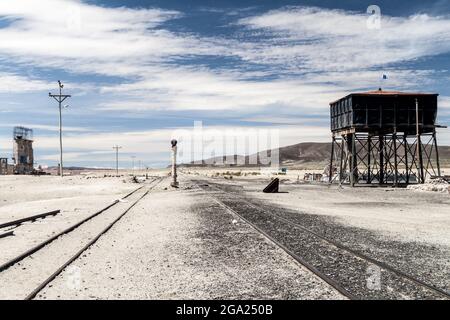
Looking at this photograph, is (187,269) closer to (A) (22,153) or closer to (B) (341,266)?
(B) (341,266)

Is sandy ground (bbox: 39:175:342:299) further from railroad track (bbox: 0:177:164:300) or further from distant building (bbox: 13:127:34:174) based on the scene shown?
distant building (bbox: 13:127:34:174)

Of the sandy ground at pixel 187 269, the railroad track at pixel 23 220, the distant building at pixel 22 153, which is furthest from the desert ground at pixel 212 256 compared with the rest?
the distant building at pixel 22 153

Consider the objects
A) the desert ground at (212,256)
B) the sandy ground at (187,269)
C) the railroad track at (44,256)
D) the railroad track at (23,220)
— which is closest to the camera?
the sandy ground at (187,269)

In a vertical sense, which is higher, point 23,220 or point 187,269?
point 187,269

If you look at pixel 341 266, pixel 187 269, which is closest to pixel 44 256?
pixel 187 269

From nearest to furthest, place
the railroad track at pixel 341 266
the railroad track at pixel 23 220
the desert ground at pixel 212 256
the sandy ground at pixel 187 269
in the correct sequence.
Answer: the railroad track at pixel 341 266 → the sandy ground at pixel 187 269 → the desert ground at pixel 212 256 → the railroad track at pixel 23 220

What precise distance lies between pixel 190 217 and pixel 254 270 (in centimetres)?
1022

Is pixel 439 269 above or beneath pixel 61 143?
beneath

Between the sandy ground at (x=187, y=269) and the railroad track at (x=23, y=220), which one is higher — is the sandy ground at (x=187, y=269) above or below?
above

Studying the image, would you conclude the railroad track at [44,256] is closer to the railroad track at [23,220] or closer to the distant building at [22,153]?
the railroad track at [23,220]

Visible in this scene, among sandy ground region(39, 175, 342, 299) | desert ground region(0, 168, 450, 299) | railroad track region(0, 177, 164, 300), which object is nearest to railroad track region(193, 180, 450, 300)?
desert ground region(0, 168, 450, 299)

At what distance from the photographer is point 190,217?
64.8ft
